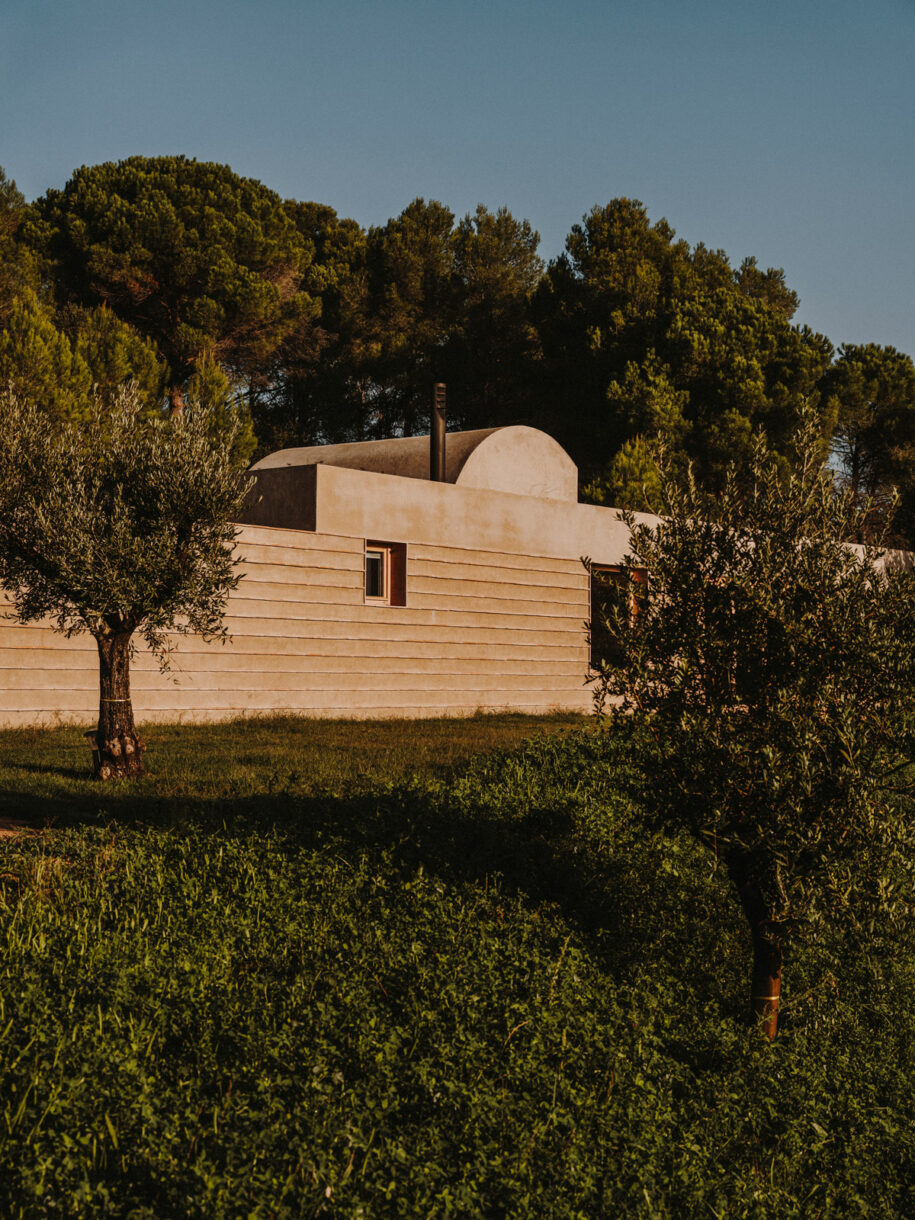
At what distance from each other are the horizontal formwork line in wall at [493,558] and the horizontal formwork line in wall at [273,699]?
2623 mm

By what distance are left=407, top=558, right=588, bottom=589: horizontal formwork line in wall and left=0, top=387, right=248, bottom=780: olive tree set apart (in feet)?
29.8

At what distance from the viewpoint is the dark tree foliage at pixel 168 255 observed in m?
33.8

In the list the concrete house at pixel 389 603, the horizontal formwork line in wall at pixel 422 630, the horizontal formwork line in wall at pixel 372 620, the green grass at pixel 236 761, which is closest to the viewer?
the green grass at pixel 236 761

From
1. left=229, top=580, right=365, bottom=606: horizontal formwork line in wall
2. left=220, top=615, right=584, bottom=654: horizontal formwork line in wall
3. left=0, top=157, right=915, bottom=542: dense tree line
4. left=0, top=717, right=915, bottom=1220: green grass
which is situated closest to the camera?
left=0, top=717, right=915, bottom=1220: green grass

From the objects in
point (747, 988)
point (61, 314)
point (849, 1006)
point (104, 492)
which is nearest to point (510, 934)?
point (747, 988)

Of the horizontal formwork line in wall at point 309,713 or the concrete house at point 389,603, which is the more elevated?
the concrete house at point 389,603

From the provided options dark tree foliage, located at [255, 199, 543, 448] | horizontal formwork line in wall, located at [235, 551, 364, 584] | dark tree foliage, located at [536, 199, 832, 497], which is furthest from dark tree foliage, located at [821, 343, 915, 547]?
horizontal formwork line in wall, located at [235, 551, 364, 584]

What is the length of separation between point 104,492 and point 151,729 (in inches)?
216

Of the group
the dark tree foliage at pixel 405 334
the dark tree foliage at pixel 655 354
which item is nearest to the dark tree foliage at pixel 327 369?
the dark tree foliage at pixel 405 334

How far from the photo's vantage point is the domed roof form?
24.4 metres

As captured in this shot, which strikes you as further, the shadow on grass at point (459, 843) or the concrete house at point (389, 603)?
the concrete house at point (389, 603)

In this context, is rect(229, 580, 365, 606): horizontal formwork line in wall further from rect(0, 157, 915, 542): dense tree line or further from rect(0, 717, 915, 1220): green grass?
rect(0, 157, 915, 542): dense tree line

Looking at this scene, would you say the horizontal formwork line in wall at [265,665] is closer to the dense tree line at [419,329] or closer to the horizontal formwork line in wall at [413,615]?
the horizontal formwork line in wall at [413,615]

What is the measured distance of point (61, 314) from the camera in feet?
104
